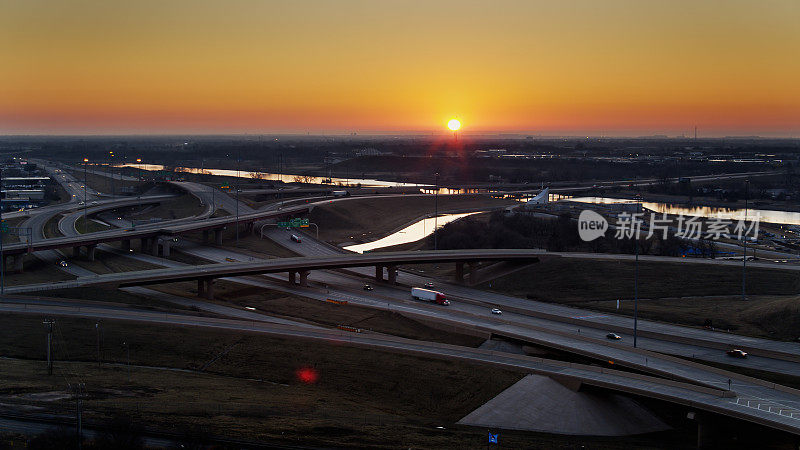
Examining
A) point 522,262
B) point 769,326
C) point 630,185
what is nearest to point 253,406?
point 769,326

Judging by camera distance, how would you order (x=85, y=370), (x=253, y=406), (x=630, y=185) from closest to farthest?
(x=253, y=406)
(x=85, y=370)
(x=630, y=185)

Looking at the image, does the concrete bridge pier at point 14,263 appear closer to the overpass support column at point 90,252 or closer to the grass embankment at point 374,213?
the overpass support column at point 90,252

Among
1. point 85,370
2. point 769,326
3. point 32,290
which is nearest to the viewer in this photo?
point 85,370

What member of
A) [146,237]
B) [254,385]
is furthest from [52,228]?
[254,385]

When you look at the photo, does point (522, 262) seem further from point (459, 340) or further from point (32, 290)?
point (32, 290)

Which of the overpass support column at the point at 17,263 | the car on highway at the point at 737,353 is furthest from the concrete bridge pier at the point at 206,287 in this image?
the car on highway at the point at 737,353

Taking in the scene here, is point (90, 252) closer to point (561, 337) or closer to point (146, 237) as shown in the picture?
point (146, 237)

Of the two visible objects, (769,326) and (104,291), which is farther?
(104,291)
